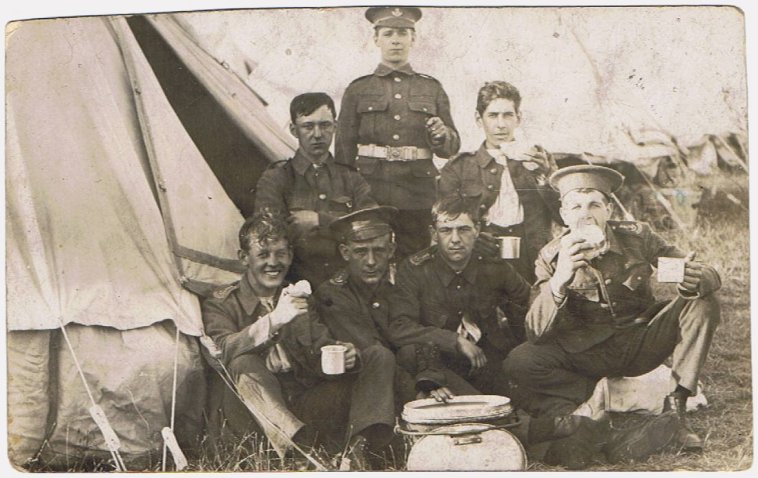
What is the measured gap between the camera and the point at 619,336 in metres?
5.20

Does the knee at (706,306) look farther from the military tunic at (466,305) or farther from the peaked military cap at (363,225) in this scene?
the peaked military cap at (363,225)

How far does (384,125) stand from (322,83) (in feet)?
1.42

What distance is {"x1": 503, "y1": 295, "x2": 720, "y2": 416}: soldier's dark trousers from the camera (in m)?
5.18

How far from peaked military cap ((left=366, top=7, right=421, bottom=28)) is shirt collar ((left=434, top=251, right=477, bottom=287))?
134cm

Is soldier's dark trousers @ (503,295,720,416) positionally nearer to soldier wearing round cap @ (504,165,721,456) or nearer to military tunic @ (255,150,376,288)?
soldier wearing round cap @ (504,165,721,456)

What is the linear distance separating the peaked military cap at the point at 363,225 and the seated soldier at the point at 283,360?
30cm

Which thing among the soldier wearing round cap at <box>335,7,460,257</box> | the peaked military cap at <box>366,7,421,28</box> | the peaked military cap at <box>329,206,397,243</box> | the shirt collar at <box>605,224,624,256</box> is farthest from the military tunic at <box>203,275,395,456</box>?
the peaked military cap at <box>366,7,421,28</box>

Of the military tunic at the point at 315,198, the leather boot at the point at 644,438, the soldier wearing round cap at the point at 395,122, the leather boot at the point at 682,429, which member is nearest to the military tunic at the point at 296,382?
the military tunic at the point at 315,198

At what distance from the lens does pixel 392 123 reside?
5316 mm

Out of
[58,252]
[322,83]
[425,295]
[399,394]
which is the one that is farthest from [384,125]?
[58,252]

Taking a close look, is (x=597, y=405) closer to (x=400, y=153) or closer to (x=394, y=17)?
(x=400, y=153)

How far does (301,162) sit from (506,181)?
1.18m

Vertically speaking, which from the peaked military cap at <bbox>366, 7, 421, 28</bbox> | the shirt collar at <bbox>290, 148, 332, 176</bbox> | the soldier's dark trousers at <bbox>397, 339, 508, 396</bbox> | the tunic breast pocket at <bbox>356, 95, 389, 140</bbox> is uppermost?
the peaked military cap at <bbox>366, 7, 421, 28</bbox>

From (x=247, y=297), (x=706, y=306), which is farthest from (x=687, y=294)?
(x=247, y=297)
